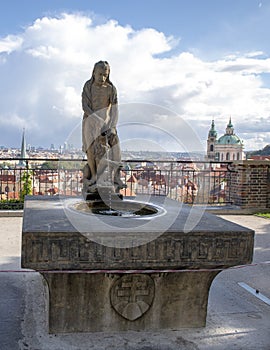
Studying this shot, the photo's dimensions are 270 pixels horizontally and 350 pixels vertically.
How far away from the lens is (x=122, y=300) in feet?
9.39

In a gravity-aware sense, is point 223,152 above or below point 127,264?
above

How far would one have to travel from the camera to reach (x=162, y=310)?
9.71 ft

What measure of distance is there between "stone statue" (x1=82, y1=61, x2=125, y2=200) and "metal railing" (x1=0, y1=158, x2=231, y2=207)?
10.7 feet

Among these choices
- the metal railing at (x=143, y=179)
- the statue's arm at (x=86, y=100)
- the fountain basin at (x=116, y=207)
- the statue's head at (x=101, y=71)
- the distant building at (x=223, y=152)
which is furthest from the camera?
the distant building at (x=223, y=152)

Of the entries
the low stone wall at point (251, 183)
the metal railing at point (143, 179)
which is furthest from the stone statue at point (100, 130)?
the low stone wall at point (251, 183)

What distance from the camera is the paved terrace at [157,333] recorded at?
274 cm

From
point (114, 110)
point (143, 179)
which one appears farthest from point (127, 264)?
point (143, 179)

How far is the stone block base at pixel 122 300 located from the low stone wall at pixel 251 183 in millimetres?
5997

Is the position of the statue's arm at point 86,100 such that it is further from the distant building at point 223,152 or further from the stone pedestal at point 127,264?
the distant building at point 223,152

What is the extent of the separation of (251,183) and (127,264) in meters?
6.68

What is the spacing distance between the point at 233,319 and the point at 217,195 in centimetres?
626

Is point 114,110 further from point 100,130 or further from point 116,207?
point 116,207

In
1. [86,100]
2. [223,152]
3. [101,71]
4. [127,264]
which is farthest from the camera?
[223,152]

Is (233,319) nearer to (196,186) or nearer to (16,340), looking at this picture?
(16,340)
